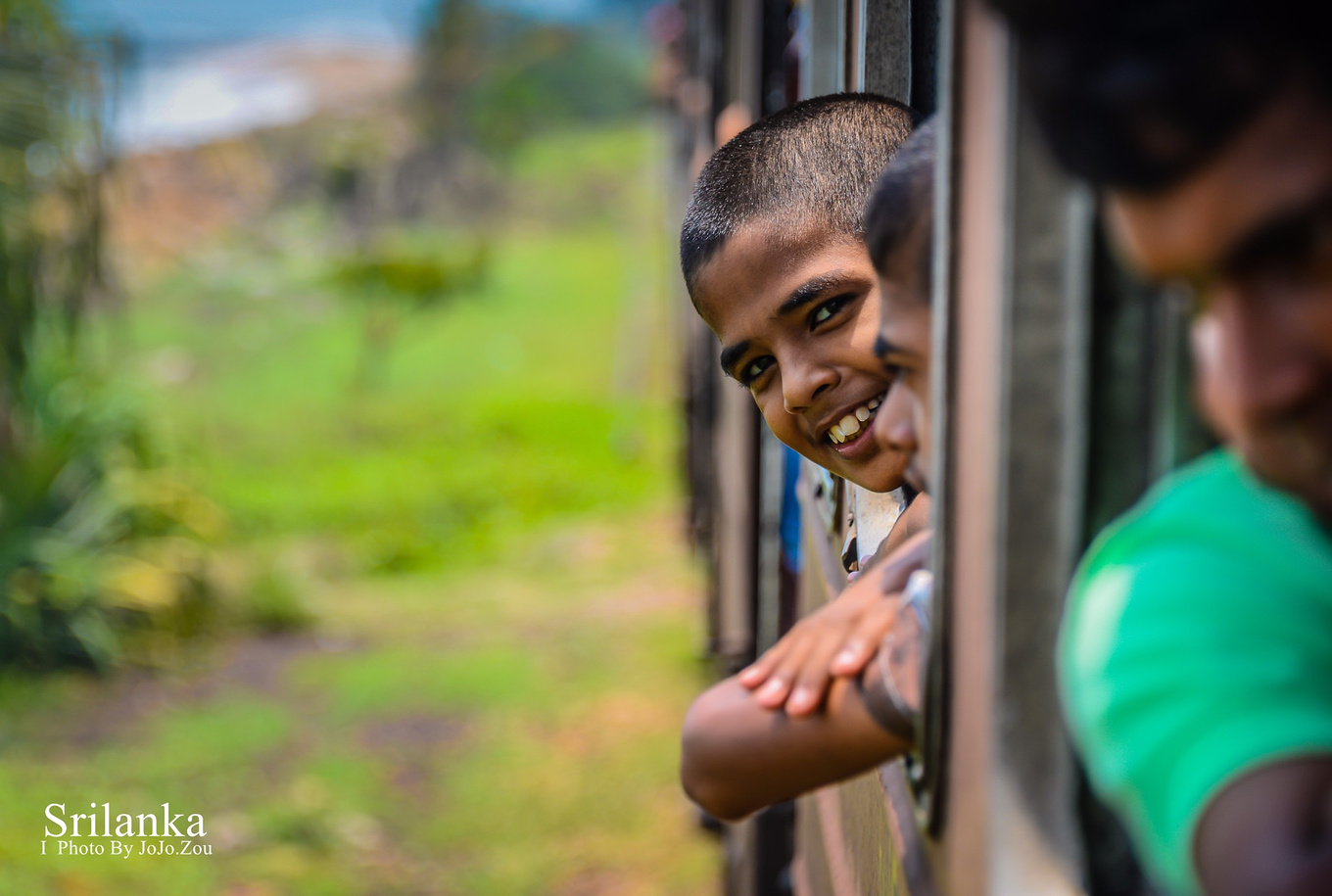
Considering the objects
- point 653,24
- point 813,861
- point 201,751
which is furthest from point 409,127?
point 813,861

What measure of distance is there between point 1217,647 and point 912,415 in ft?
1.22

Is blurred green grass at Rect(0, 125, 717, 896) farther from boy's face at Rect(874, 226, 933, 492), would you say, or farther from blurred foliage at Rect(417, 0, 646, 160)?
blurred foliage at Rect(417, 0, 646, 160)

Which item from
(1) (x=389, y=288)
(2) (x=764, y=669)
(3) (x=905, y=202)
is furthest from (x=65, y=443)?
(1) (x=389, y=288)

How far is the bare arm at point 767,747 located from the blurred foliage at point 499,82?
23820 mm

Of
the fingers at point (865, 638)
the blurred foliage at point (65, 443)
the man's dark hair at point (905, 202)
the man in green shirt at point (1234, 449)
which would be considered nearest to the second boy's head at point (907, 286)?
the man's dark hair at point (905, 202)

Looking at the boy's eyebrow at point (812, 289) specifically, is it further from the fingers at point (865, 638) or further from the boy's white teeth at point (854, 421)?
the fingers at point (865, 638)

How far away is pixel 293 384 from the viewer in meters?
15.7

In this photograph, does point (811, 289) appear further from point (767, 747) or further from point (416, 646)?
point (416, 646)

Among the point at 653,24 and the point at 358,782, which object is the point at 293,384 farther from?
the point at 358,782

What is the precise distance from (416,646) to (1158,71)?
713cm

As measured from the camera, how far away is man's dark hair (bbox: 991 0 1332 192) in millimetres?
634

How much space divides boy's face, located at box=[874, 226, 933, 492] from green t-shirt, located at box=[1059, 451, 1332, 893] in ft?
0.89

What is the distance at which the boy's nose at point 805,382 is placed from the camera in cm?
145

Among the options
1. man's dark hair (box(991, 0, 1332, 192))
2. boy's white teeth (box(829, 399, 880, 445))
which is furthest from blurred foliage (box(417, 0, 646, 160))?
man's dark hair (box(991, 0, 1332, 192))
